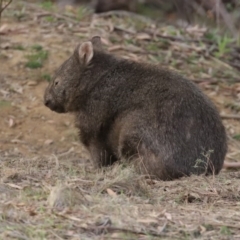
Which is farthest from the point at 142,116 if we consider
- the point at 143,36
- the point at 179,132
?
the point at 143,36

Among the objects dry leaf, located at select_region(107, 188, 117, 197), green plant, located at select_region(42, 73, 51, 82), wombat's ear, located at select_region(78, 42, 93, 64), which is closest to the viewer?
dry leaf, located at select_region(107, 188, 117, 197)

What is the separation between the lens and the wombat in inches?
334

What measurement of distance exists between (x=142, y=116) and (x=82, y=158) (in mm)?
2303

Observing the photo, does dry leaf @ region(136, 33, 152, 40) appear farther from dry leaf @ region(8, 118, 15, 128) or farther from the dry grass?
the dry grass

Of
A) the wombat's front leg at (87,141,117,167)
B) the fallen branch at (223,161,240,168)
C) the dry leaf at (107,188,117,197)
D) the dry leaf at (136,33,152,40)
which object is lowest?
the fallen branch at (223,161,240,168)

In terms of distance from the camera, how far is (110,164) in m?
9.23

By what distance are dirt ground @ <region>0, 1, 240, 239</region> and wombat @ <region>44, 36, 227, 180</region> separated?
326mm

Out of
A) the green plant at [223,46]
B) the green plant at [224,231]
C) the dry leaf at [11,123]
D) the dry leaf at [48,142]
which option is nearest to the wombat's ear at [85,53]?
the dry leaf at [48,142]

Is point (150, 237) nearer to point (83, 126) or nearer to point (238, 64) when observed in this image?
point (83, 126)

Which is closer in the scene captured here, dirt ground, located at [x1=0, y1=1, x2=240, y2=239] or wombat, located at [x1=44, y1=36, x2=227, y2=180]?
dirt ground, located at [x1=0, y1=1, x2=240, y2=239]

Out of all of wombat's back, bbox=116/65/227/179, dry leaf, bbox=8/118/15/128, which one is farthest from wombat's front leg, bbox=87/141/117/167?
dry leaf, bbox=8/118/15/128

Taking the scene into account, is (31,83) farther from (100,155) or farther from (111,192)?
(111,192)

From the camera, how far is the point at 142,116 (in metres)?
8.63

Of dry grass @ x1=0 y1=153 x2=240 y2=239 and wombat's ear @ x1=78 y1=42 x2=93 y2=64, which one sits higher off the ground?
wombat's ear @ x1=78 y1=42 x2=93 y2=64
